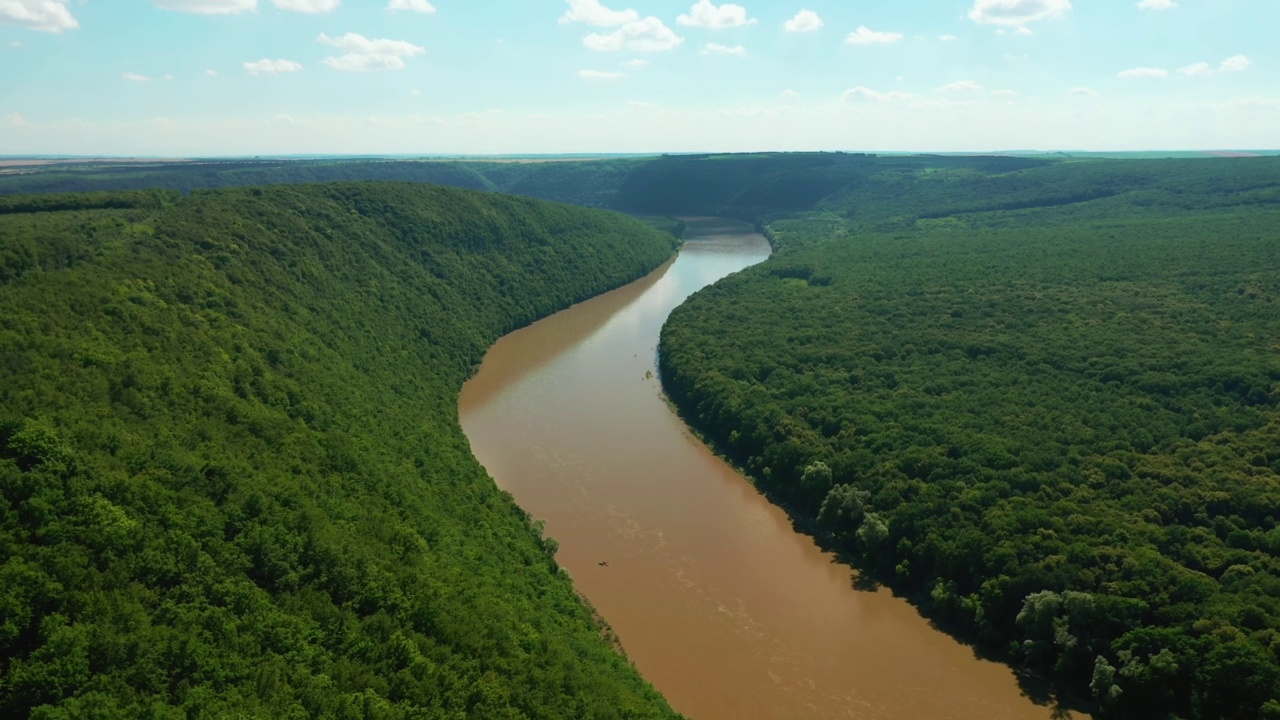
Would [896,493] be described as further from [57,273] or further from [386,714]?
[57,273]

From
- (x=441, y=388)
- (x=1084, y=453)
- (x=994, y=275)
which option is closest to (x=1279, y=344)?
(x=1084, y=453)

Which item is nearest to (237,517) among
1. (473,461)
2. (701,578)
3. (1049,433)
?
(473,461)

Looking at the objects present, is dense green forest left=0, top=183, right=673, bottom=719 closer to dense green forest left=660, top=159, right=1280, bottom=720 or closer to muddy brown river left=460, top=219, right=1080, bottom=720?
muddy brown river left=460, top=219, right=1080, bottom=720

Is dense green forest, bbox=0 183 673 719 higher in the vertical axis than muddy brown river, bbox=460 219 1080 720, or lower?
higher

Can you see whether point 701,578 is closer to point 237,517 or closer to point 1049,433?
point 237,517

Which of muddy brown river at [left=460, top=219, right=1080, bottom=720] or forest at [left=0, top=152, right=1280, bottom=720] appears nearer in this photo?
forest at [left=0, top=152, right=1280, bottom=720]

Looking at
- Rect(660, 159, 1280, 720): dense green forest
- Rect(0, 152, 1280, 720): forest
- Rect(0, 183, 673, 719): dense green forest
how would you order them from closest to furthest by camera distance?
Rect(0, 183, 673, 719): dense green forest, Rect(0, 152, 1280, 720): forest, Rect(660, 159, 1280, 720): dense green forest

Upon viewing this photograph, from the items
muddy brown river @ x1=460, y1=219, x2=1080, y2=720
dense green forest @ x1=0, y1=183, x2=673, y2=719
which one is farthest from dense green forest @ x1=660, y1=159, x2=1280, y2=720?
dense green forest @ x1=0, y1=183, x2=673, y2=719

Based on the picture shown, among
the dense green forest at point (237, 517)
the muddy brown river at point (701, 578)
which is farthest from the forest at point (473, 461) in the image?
the muddy brown river at point (701, 578)
